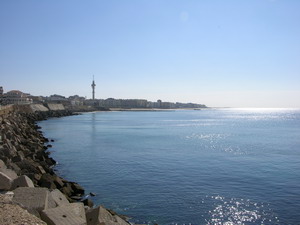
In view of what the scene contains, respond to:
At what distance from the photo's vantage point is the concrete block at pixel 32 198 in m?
6.15

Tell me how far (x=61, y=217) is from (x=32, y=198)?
3.85ft

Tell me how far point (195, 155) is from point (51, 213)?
1518 centimetres

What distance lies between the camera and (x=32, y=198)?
6.54 meters

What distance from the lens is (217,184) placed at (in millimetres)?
12391

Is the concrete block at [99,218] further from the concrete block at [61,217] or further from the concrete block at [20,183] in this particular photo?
the concrete block at [20,183]

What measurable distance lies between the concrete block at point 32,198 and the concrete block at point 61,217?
0.35m

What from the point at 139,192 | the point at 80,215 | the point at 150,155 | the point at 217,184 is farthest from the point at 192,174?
the point at 80,215

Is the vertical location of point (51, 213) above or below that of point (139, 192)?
above

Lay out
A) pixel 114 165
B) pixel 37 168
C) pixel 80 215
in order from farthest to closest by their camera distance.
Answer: pixel 114 165 → pixel 37 168 → pixel 80 215

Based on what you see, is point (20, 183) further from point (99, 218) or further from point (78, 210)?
point (99, 218)

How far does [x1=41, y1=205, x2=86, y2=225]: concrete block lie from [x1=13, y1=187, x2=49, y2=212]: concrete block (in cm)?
35

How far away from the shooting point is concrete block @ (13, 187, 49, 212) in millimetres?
6148

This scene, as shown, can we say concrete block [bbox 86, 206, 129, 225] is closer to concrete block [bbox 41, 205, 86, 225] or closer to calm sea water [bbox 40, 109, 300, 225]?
concrete block [bbox 41, 205, 86, 225]

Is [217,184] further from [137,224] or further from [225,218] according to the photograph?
[137,224]
